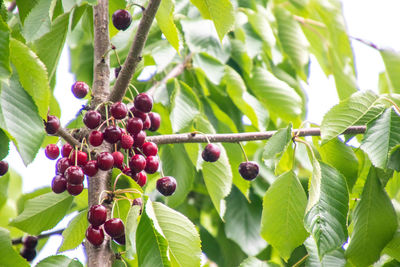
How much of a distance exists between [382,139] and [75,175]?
76 cm

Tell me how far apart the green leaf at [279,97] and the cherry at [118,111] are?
1.04 m

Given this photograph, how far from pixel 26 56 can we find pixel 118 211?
1.53 ft

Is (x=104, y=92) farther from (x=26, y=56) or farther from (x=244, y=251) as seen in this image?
(x=244, y=251)

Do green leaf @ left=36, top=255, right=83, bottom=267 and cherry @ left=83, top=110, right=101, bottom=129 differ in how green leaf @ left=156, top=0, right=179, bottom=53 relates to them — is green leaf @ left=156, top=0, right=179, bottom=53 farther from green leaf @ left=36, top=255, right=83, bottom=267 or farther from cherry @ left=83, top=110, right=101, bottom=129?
green leaf @ left=36, top=255, right=83, bottom=267

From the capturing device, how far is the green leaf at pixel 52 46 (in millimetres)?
1498

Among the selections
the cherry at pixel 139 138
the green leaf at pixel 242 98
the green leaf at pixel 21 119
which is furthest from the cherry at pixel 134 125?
the green leaf at pixel 242 98

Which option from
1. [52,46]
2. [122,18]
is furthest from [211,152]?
[52,46]

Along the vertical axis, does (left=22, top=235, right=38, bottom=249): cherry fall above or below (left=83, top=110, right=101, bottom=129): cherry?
below

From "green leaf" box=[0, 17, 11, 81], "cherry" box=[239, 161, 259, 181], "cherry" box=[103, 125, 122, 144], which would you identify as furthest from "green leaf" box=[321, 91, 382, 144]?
"green leaf" box=[0, 17, 11, 81]

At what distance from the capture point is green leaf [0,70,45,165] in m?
1.00

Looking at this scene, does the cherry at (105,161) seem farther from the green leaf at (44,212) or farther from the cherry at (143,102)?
the green leaf at (44,212)

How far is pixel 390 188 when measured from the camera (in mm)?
1685

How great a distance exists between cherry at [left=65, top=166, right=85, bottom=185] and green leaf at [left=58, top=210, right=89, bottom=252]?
0.15 m

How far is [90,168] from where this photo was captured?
130 centimetres
